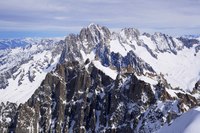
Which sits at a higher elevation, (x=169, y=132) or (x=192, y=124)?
(x=192, y=124)

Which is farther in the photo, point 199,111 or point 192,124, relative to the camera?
point 199,111

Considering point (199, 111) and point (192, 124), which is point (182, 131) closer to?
point (192, 124)

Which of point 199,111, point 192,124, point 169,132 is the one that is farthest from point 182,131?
point 169,132

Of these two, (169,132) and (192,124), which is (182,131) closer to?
(192,124)

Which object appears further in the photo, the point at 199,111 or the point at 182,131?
the point at 199,111

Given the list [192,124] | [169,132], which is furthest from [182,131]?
[169,132]

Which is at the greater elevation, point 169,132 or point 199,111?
point 199,111

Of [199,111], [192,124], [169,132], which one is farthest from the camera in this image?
[169,132]

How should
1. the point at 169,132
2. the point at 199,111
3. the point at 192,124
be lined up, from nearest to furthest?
1. the point at 192,124
2. the point at 199,111
3. the point at 169,132
